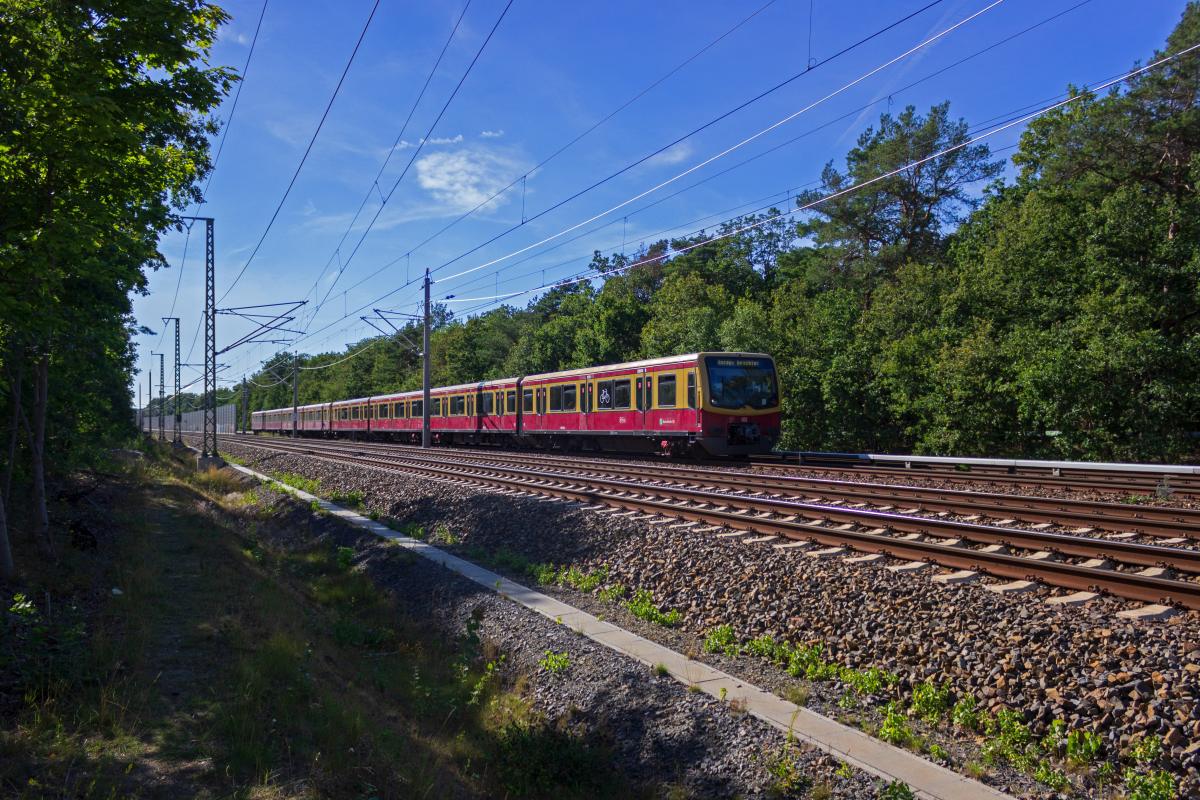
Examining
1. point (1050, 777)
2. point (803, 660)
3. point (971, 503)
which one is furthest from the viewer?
point (971, 503)

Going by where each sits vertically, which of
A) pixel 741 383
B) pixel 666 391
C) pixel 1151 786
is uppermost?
pixel 741 383

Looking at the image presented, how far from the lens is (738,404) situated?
21203 mm

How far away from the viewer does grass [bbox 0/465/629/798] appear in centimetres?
477

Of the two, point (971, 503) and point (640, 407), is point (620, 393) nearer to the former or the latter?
point (640, 407)

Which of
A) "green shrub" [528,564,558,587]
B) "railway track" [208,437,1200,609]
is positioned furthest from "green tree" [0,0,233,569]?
"railway track" [208,437,1200,609]

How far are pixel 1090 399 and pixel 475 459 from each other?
1801cm

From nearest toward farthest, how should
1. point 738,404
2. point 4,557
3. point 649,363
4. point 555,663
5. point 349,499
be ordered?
point 555,663 → point 4,557 → point 349,499 → point 738,404 → point 649,363

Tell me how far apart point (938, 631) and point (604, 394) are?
18989 millimetres

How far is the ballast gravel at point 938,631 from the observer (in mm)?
4879

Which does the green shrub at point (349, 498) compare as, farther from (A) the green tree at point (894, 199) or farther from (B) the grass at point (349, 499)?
(A) the green tree at point (894, 199)

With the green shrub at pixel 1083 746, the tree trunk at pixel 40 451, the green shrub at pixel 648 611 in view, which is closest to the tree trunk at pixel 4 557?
the tree trunk at pixel 40 451

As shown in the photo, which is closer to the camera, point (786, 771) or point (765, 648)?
point (786, 771)

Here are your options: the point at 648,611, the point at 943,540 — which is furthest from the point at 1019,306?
the point at 648,611

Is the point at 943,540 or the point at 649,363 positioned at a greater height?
the point at 649,363
